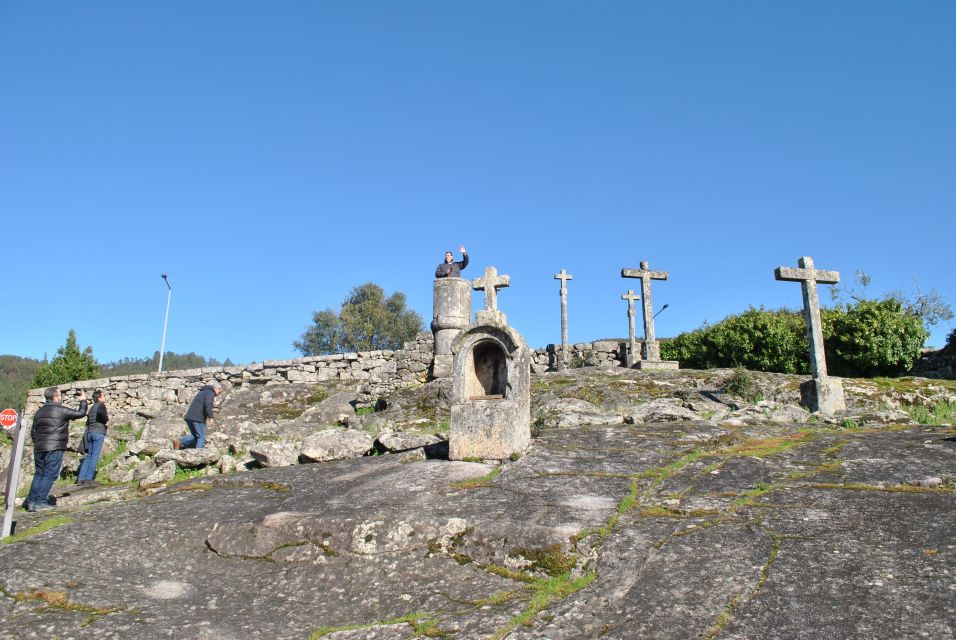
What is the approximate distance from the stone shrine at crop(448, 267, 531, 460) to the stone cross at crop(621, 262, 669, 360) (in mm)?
10369

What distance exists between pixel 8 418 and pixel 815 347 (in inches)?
517

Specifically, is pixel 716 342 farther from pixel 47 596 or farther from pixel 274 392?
pixel 47 596

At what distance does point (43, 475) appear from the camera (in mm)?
7668

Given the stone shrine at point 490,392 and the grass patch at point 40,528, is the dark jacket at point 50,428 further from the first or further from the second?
the stone shrine at point 490,392

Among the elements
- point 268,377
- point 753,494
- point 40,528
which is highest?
point 268,377

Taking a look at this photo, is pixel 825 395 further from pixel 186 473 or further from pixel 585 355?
pixel 186 473

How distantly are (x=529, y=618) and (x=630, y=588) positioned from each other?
0.68 m

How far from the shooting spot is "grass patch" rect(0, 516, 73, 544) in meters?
5.72

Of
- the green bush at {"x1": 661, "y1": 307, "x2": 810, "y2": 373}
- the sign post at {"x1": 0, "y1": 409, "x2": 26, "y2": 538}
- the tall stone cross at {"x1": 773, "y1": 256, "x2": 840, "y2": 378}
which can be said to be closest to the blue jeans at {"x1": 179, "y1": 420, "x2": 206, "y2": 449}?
the sign post at {"x1": 0, "y1": 409, "x2": 26, "y2": 538}

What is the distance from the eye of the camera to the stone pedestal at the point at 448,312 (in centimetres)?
1562

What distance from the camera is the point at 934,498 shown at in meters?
5.03

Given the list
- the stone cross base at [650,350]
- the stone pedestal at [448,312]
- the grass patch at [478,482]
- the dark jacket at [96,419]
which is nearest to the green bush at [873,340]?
the stone cross base at [650,350]

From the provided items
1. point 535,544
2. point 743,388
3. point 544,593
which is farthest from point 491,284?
point 544,593

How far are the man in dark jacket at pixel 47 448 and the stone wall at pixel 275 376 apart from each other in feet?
27.5
